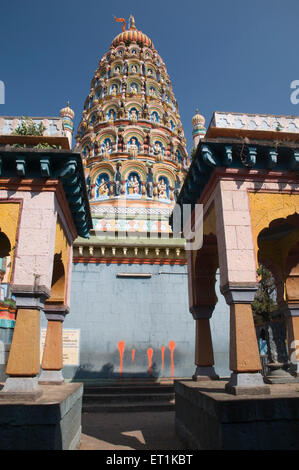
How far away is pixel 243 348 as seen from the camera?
591 cm

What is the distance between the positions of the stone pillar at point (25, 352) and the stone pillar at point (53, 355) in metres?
2.39

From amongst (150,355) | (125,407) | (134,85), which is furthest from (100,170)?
(125,407)

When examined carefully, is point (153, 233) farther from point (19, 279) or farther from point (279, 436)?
point (279, 436)

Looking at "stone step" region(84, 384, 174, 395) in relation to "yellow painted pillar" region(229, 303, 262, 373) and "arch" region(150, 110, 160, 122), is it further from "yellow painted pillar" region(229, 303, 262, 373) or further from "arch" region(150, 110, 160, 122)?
"arch" region(150, 110, 160, 122)

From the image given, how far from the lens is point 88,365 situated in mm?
16203

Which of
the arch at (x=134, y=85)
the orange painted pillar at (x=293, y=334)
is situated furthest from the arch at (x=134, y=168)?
the orange painted pillar at (x=293, y=334)

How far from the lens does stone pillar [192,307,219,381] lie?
27.2ft

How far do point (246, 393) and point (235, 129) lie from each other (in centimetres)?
514

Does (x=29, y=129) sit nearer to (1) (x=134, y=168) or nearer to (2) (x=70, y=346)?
(2) (x=70, y=346)

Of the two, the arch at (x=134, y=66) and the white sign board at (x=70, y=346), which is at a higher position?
the arch at (x=134, y=66)

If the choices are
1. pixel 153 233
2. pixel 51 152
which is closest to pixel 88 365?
pixel 153 233

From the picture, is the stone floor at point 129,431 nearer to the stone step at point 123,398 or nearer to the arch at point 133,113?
the stone step at point 123,398

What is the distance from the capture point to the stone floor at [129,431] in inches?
300
